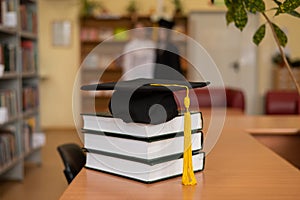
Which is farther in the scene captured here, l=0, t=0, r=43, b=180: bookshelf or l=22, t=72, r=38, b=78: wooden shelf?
l=22, t=72, r=38, b=78: wooden shelf

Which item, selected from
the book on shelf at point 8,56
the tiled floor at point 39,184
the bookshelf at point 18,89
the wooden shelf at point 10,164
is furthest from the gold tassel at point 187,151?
the book on shelf at point 8,56

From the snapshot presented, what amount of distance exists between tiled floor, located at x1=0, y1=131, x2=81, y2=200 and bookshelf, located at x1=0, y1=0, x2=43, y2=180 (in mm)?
133

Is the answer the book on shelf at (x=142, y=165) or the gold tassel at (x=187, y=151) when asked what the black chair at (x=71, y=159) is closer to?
the book on shelf at (x=142, y=165)

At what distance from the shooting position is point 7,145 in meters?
3.66

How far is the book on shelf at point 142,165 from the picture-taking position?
1131 mm

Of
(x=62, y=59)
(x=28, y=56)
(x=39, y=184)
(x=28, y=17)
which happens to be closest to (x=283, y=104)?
(x=39, y=184)

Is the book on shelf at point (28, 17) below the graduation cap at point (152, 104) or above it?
above

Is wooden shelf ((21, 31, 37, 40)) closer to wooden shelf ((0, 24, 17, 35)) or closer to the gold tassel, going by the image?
wooden shelf ((0, 24, 17, 35))

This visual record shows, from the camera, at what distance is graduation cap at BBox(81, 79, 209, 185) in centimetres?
113

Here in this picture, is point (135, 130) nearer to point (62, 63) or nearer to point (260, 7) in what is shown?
point (260, 7)

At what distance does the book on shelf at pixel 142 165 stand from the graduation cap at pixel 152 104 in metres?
0.05

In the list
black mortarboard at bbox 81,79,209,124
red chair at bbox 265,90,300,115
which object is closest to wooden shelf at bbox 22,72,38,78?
red chair at bbox 265,90,300,115

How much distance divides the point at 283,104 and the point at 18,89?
251 centimetres

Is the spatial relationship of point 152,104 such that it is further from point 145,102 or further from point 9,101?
point 9,101
